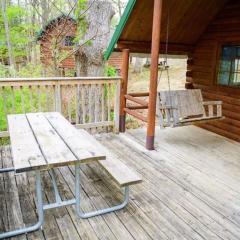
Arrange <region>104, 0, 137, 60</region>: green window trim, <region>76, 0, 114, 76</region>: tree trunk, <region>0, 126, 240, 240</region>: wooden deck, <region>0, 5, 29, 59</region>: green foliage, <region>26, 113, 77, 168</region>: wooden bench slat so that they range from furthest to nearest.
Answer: <region>0, 5, 29, 59</region>: green foliage
<region>76, 0, 114, 76</region>: tree trunk
<region>104, 0, 137, 60</region>: green window trim
<region>0, 126, 240, 240</region>: wooden deck
<region>26, 113, 77, 168</region>: wooden bench slat

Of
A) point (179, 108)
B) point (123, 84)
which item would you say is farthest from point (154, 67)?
point (123, 84)

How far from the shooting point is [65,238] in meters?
2.29

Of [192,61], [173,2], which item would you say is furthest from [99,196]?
[192,61]

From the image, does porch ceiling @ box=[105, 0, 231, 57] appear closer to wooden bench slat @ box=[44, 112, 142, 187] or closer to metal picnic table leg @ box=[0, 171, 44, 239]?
wooden bench slat @ box=[44, 112, 142, 187]

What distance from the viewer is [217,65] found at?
5.30m

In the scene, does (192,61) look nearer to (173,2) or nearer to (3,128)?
(173,2)

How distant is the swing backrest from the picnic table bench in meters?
1.74

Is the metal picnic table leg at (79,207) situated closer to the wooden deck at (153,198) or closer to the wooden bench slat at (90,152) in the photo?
the wooden deck at (153,198)

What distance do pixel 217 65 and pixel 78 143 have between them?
386 cm

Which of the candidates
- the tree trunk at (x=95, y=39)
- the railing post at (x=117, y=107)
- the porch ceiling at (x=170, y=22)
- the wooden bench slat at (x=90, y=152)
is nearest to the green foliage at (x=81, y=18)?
the tree trunk at (x=95, y=39)

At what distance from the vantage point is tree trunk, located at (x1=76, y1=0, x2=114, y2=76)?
607 centimetres

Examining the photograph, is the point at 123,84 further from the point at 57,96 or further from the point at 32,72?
the point at 32,72

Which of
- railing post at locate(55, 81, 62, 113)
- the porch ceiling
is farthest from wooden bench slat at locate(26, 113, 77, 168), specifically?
the porch ceiling

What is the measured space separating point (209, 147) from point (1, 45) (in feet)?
39.5
